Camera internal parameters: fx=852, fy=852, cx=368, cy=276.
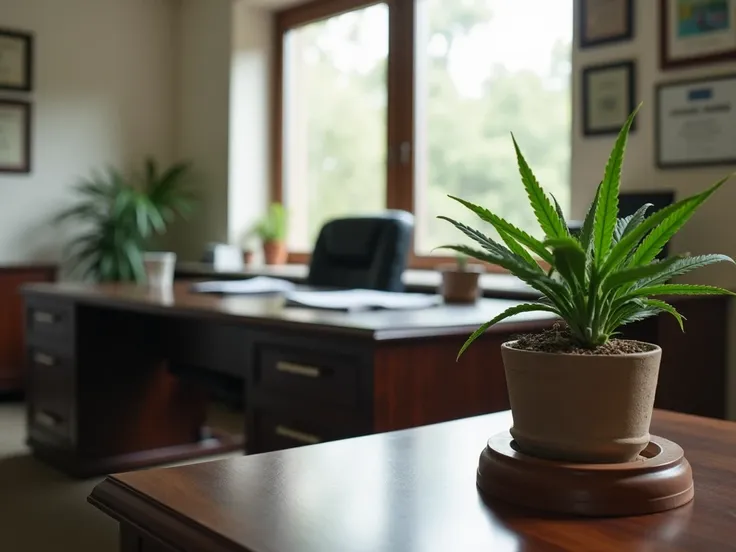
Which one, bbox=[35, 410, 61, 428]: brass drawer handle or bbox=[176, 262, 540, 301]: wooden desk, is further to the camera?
bbox=[35, 410, 61, 428]: brass drawer handle

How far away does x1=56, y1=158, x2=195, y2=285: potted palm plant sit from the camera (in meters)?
4.72

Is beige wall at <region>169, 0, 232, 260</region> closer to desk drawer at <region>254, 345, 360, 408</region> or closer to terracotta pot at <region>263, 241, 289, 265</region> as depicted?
terracotta pot at <region>263, 241, 289, 265</region>

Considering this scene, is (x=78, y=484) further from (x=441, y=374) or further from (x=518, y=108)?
(x=518, y=108)

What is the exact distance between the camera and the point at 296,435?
1936 mm

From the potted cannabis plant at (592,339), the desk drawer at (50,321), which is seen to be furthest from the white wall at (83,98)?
the potted cannabis plant at (592,339)

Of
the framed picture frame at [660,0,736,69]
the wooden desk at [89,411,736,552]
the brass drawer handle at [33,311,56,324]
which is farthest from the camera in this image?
the brass drawer handle at [33,311,56,324]

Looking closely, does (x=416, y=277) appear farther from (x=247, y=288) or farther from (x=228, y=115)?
(x=228, y=115)

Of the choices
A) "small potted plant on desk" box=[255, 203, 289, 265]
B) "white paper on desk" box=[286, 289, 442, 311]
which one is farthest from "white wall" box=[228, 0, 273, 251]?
"white paper on desk" box=[286, 289, 442, 311]

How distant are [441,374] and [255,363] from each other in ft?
1.63

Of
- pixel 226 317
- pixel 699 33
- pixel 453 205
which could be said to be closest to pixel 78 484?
pixel 226 317

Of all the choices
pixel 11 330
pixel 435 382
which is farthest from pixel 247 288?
pixel 11 330

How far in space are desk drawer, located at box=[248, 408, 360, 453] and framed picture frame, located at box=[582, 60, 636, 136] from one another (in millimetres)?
1575

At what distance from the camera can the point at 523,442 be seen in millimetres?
748

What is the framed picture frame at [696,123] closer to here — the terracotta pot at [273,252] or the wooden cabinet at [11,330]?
the terracotta pot at [273,252]
